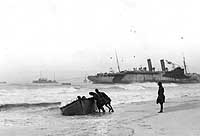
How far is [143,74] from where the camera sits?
93125 millimetres

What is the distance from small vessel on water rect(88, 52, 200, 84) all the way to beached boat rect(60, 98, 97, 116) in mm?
72552

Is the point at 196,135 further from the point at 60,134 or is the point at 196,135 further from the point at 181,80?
the point at 181,80

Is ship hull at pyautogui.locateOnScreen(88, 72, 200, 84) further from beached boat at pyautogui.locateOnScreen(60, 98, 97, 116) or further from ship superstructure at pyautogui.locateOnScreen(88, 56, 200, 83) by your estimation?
beached boat at pyautogui.locateOnScreen(60, 98, 97, 116)

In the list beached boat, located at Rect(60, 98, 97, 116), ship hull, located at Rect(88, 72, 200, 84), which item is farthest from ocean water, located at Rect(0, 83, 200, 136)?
ship hull, located at Rect(88, 72, 200, 84)

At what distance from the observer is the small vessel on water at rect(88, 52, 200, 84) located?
9181 centimetres

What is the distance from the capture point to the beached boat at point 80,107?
17359 millimetres

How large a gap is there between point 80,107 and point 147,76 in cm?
7782

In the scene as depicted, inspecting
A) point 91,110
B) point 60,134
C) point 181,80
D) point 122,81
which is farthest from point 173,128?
point 181,80

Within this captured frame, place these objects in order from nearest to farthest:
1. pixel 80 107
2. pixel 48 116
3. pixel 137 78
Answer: pixel 80 107 < pixel 48 116 < pixel 137 78

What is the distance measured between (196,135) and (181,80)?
310 ft

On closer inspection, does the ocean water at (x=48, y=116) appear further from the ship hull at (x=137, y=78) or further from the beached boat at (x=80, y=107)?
the ship hull at (x=137, y=78)

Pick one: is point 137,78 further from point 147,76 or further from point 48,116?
point 48,116

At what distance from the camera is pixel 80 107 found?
17.4m

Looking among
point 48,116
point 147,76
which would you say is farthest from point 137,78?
point 48,116
